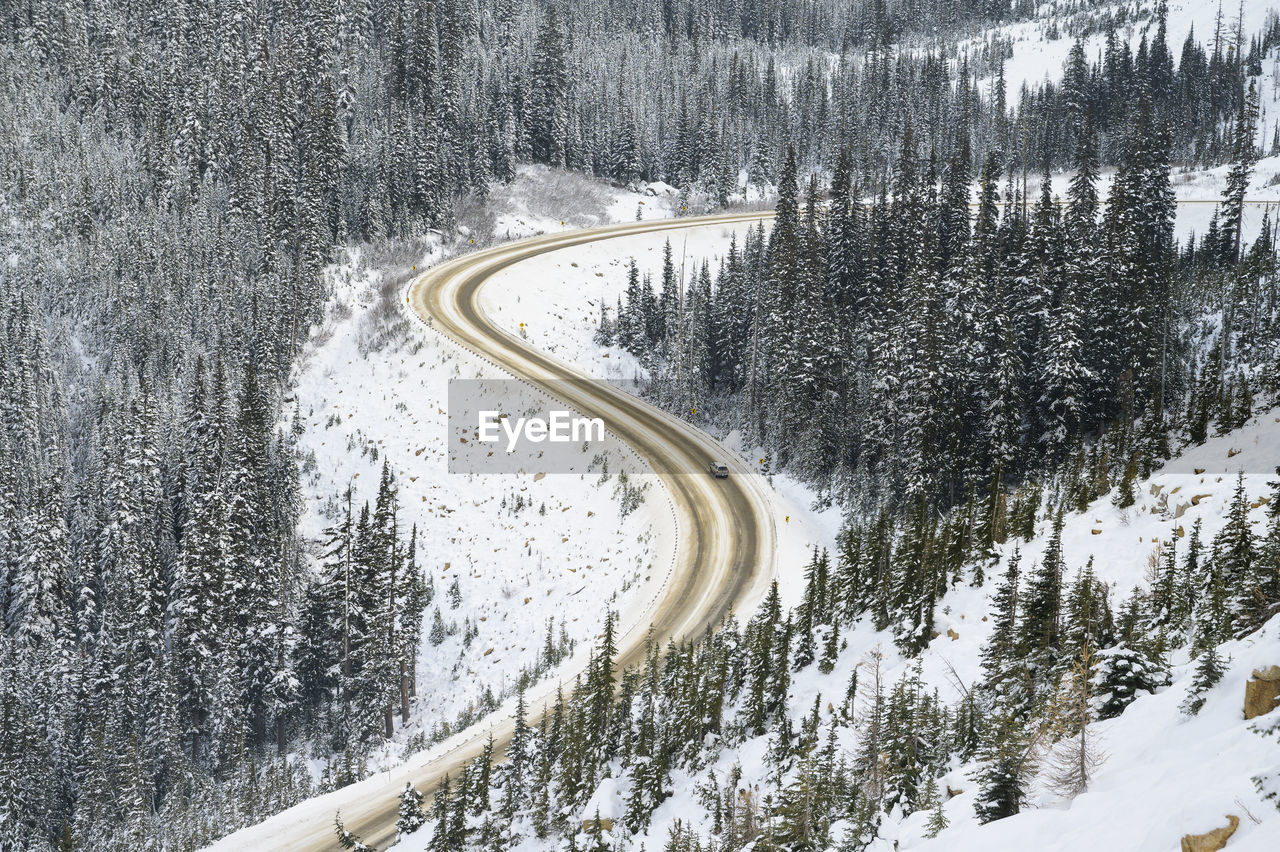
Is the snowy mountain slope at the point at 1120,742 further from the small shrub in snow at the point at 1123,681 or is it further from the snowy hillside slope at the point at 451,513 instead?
the snowy hillside slope at the point at 451,513

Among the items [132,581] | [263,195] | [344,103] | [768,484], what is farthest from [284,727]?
[344,103]

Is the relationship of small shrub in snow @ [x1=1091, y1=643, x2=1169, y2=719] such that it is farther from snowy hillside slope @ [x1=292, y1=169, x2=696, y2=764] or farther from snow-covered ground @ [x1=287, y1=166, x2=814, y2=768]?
snowy hillside slope @ [x1=292, y1=169, x2=696, y2=764]

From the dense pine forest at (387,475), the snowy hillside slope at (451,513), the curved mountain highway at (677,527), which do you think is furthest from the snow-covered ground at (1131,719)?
the snowy hillside slope at (451,513)

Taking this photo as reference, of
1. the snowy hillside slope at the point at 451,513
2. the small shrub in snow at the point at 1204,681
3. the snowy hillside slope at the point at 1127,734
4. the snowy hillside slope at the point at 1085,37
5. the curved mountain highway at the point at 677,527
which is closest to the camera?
the snowy hillside slope at the point at 1127,734

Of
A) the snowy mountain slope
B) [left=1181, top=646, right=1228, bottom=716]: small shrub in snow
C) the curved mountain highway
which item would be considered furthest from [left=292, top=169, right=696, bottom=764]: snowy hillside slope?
[left=1181, top=646, right=1228, bottom=716]: small shrub in snow

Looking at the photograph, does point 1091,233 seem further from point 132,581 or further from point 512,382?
point 132,581

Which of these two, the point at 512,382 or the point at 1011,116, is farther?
the point at 1011,116
